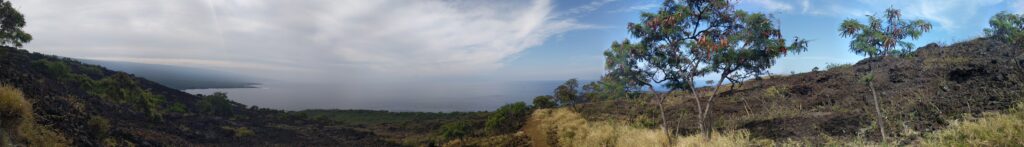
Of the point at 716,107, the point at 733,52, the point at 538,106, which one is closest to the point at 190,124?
the point at 538,106

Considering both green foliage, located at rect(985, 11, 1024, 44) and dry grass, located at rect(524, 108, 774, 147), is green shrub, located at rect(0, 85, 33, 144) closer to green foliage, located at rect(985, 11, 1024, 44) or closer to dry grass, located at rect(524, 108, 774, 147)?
dry grass, located at rect(524, 108, 774, 147)

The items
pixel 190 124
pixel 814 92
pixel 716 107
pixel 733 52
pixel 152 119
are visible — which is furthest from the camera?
pixel 190 124

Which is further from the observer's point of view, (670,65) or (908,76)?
(908,76)

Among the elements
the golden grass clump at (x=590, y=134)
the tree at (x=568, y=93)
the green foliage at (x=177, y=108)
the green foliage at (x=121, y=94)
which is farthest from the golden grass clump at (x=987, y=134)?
the green foliage at (x=177, y=108)

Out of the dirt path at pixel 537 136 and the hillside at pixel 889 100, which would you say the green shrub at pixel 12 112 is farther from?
the dirt path at pixel 537 136

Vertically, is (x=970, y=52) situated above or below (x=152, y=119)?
above

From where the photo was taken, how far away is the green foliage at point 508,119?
3187 cm

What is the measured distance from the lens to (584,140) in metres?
17.6

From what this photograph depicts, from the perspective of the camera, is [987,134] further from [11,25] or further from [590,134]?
[11,25]

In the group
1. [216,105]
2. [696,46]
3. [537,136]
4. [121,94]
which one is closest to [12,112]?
[696,46]

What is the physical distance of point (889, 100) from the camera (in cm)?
1410

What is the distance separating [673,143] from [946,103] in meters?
6.63

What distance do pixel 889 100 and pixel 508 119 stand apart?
2423 centimetres

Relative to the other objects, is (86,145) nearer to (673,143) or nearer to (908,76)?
(673,143)
